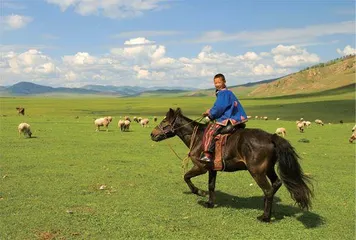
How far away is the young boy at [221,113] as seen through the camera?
10836 millimetres

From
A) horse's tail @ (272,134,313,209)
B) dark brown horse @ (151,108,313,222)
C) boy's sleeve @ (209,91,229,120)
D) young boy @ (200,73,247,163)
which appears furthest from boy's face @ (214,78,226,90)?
horse's tail @ (272,134,313,209)

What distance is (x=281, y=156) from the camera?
32.3 feet

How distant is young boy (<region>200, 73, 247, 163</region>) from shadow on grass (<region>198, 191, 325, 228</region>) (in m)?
1.91

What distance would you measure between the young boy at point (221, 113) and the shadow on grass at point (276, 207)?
75.3 inches

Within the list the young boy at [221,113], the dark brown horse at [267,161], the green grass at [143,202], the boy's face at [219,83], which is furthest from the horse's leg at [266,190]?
the boy's face at [219,83]

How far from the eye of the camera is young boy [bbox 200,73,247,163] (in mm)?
10836

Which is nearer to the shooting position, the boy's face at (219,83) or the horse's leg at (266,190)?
the horse's leg at (266,190)

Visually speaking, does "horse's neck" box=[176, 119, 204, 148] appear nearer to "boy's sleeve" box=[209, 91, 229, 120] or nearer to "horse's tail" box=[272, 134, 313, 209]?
"boy's sleeve" box=[209, 91, 229, 120]

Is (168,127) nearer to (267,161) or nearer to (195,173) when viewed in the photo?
(195,173)

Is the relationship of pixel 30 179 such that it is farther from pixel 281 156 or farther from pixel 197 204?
pixel 281 156

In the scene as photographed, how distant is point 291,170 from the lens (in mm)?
9906

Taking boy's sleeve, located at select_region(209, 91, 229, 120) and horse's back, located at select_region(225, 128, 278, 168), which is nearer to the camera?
horse's back, located at select_region(225, 128, 278, 168)

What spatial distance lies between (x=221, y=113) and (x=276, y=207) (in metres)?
3.67

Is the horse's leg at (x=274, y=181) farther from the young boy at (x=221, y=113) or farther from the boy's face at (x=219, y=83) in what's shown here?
the boy's face at (x=219, y=83)
